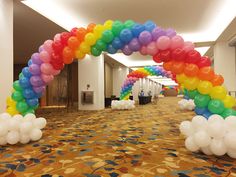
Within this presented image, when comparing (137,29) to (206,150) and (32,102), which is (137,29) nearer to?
(206,150)

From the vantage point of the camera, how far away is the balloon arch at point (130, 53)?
287 centimetres

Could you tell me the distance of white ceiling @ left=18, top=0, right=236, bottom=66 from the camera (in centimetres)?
535

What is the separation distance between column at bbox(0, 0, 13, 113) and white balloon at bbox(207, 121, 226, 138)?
379 cm

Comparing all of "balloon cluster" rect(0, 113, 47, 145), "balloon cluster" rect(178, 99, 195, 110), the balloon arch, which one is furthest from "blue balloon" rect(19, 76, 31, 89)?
"balloon cluster" rect(178, 99, 195, 110)

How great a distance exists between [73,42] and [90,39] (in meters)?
0.29

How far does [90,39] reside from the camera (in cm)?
343

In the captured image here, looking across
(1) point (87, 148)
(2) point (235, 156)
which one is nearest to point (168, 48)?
(2) point (235, 156)

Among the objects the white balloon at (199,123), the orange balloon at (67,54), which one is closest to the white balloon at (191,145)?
the white balloon at (199,123)

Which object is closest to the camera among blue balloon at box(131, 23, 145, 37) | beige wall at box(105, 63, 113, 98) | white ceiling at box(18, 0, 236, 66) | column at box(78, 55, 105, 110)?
blue balloon at box(131, 23, 145, 37)

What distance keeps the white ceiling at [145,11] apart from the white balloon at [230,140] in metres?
3.94

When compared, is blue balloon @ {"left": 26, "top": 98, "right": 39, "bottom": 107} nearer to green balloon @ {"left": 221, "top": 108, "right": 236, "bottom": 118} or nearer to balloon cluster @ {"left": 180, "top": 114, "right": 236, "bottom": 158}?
balloon cluster @ {"left": 180, "top": 114, "right": 236, "bottom": 158}

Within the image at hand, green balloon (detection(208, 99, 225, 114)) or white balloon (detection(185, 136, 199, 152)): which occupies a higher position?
green balloon (detection(208, 99, 225, 114))

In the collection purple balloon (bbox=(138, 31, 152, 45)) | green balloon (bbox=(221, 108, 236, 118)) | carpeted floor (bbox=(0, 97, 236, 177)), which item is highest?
purple balloon (bbox=(138, 31, 152, 45))

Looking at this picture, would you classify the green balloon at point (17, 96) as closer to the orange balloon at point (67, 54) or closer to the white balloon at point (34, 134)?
the white balloon at point (34, 134)
